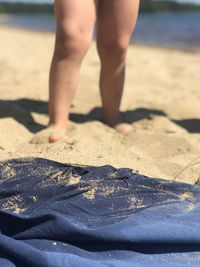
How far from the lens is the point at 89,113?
2525 mm

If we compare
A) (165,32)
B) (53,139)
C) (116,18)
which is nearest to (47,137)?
(53,139)

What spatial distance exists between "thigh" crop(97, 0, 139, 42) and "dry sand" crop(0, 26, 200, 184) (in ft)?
1.95

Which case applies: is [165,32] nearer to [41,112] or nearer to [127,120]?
[127,120]

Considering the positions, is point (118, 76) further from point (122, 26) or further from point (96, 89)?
point (96, 89)

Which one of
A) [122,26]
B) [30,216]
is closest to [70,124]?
[122,26]

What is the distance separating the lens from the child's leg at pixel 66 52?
68.5 inches

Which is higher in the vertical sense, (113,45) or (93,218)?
(113,45)

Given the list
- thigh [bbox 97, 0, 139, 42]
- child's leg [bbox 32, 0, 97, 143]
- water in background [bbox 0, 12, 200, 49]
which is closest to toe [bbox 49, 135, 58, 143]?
child's leg [bbox 32, 0, 97, 143]

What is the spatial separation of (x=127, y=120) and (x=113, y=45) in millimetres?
623

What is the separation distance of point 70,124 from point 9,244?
125cm

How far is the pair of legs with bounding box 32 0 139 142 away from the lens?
1.75 m

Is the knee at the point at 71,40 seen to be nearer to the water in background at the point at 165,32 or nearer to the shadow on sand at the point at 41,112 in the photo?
the shadow on sand at the point at 41,112

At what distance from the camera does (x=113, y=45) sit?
6.60 ft

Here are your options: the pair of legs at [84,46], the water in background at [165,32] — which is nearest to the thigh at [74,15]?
the pair of legs at [84,46]
